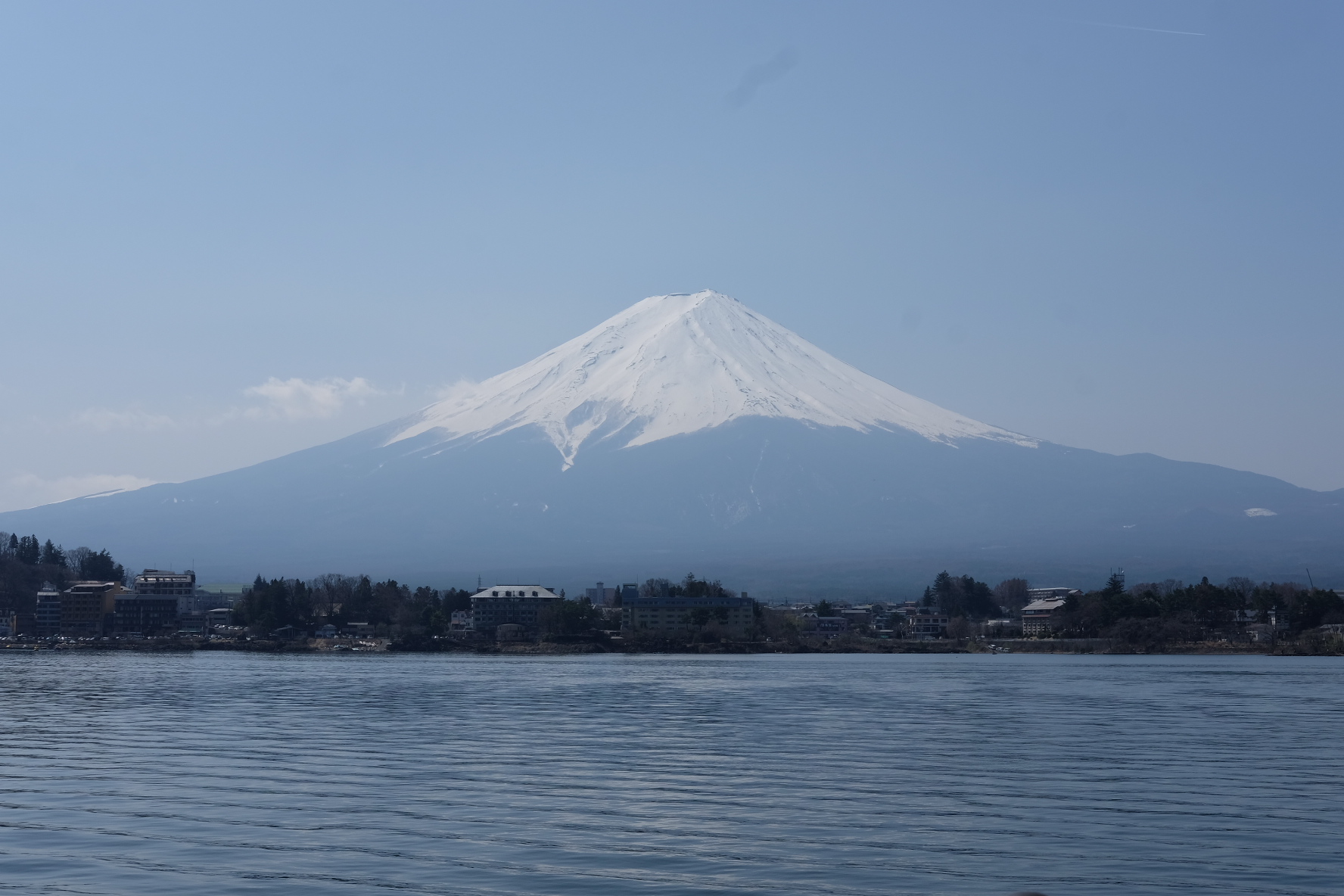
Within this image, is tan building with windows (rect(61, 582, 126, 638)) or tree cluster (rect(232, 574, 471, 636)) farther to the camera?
tan building with windows (rect(61, 582, 126, 638))

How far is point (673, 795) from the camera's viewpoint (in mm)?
24906

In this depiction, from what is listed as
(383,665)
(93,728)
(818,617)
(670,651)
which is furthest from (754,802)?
(818,617)

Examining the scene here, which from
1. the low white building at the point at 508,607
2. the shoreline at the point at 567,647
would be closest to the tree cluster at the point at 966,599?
the shoreline at the point at 567,647

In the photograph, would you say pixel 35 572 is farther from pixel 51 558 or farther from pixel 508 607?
pixel 508 607

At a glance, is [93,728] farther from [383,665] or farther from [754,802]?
[383,665]

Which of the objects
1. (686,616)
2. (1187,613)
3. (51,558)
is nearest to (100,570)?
(51,558)

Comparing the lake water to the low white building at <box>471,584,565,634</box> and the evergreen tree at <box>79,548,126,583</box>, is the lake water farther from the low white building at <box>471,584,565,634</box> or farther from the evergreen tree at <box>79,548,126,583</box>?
the evergreen tree at <box>79,548,126,583</box>

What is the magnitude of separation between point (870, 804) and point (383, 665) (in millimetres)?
72126

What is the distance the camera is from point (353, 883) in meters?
17.1

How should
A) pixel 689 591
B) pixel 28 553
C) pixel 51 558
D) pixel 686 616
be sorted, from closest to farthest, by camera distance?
pixel 686 616 < pixel 689 591 < pixel 28 553 < pixel 51 558

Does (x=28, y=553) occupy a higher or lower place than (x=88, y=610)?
higher

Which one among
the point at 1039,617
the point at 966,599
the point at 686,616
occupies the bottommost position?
the point at 1039,617

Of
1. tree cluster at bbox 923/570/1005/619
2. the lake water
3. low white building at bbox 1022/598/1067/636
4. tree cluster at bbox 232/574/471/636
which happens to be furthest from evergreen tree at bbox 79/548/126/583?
the lake water

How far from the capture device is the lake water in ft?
58.4
